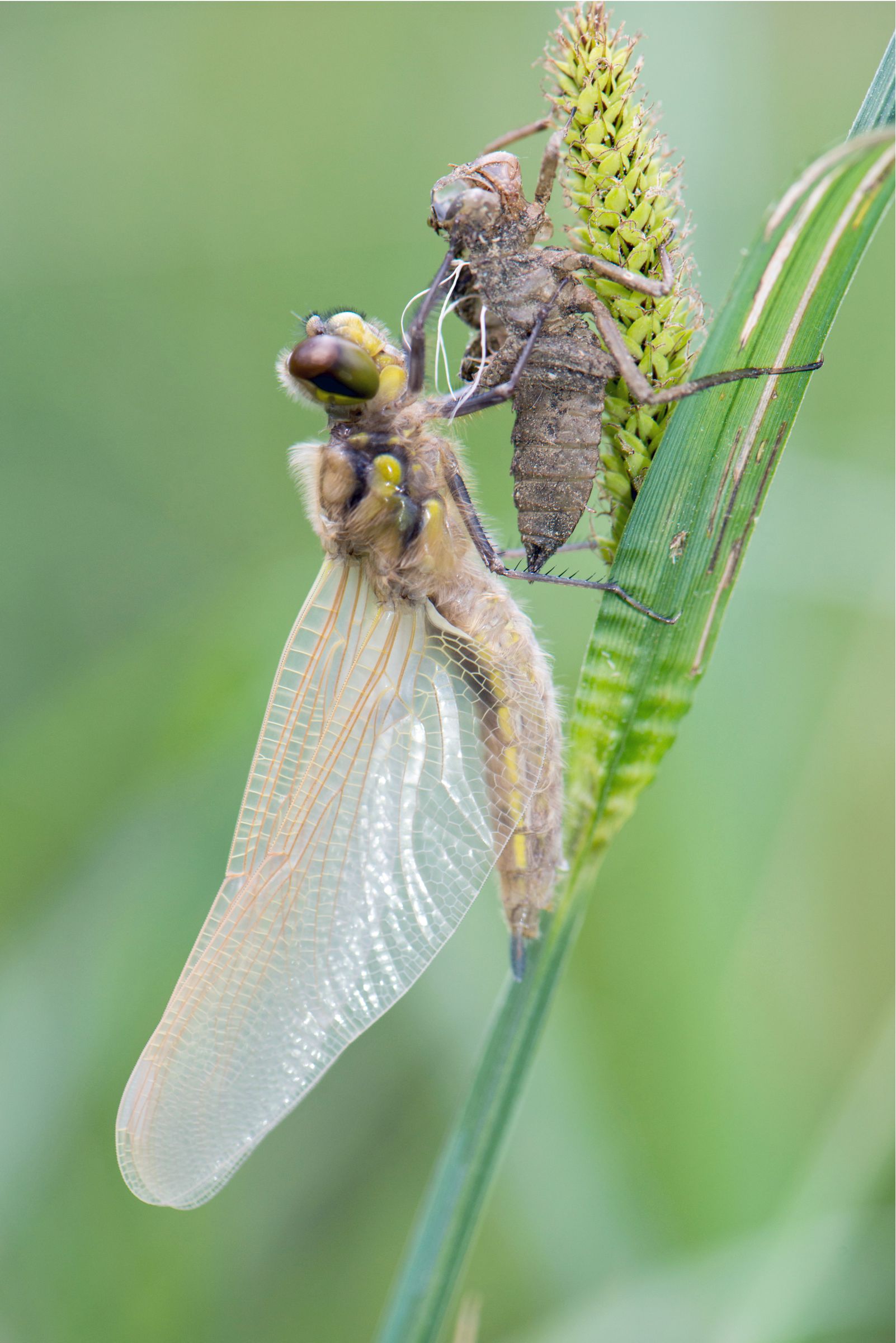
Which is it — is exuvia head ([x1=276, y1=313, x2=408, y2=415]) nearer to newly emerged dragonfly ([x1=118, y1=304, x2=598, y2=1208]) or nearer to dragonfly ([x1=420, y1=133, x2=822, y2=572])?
newly emerged dragonfly ([x1=118, y1=304, x2=598, y2=1208])

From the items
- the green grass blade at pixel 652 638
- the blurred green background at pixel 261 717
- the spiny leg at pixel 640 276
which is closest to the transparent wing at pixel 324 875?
the blurred green background at pixel 261 717

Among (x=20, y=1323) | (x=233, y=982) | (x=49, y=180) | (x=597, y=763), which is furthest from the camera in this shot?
(x=49, y=180)

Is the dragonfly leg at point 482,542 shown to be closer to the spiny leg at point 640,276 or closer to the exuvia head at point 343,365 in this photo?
the exuvia head at point 343,365

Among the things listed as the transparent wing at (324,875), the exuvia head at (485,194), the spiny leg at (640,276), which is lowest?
the transparent wing at (324,875)

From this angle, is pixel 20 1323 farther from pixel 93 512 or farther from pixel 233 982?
pixel 93 512

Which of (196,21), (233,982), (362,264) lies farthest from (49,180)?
(233,982)

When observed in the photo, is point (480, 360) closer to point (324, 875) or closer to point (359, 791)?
point (359, 791)
